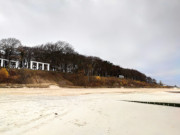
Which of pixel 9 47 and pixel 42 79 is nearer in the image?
pixel 42 79

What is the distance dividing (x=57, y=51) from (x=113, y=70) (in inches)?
1595

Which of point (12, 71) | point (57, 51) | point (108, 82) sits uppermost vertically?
point (57, 51)

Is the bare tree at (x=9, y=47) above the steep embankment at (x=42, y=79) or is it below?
above

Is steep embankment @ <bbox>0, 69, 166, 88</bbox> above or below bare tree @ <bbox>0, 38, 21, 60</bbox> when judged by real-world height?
below

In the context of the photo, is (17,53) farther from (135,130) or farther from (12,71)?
(135,130)

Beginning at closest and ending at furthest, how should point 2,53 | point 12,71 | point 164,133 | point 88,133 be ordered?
1. point 88,133
2. point 164,133
3. point 12,71
4. point 2,53

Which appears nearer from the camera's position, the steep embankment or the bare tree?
the steep embankment

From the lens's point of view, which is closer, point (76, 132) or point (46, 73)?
point (76, 132)

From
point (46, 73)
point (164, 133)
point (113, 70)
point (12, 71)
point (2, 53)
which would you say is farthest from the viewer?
point (113, 70)

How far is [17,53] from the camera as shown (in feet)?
169

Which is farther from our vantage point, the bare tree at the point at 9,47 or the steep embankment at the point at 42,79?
the bare tree at the point at 9,47

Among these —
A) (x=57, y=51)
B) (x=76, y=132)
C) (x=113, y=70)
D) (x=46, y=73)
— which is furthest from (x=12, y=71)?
(x=113, y=70)

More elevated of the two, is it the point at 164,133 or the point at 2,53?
the point at 2,53

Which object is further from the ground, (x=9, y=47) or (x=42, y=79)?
(x=9, y=47)
